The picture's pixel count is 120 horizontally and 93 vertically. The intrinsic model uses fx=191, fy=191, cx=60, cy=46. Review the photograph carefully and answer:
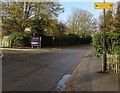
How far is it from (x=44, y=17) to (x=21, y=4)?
4.16 meters

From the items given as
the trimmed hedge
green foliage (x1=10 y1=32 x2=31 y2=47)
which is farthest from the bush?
green foliage (x1=10 y1=32 x2=31 y2=47)

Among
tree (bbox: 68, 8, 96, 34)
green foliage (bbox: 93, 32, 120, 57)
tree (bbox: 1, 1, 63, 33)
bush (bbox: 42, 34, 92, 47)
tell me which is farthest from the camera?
tree (bbox: 68, 8, 96, 34)

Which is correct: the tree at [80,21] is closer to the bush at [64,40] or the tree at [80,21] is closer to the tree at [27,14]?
the bush at [64,40]

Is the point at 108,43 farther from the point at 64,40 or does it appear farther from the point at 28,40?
the point at 64,40

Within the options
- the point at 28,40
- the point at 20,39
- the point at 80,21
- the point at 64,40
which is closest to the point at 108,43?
the point at 20,39

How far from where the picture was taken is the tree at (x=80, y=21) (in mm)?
58344

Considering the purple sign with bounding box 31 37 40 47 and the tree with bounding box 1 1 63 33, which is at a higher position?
the tree with bounding box 1 1 63 33

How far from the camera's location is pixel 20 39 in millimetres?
30688

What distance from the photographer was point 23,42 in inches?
1225

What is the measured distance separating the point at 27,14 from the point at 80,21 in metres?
30.0

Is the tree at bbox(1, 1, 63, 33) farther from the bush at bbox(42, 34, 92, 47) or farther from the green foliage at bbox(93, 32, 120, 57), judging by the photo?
the green foliage at bbox(93, 32, 120, 57)

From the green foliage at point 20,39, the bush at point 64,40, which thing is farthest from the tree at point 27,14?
the bush at point 64,40

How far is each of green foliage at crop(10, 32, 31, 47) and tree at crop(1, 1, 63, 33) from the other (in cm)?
108

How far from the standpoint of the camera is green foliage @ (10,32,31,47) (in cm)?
3069
